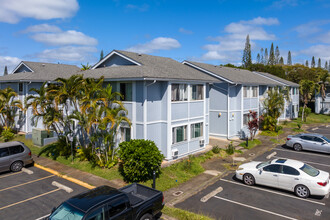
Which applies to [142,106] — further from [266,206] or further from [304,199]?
[304,199]

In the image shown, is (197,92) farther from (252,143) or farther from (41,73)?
(41,73)

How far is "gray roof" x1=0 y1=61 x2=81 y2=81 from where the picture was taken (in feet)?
80.9

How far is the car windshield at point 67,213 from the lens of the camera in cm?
698

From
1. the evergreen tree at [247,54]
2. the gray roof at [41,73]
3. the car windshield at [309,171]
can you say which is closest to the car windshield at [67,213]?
the car windshield at [309,171]

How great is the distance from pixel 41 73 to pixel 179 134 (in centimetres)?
1794

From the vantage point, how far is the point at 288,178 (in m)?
12.0

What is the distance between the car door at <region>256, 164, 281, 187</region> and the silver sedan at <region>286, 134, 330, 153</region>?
31.9 ft

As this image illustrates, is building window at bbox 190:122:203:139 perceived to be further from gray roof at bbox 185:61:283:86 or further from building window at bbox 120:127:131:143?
gray roof at bbox 185:61:283:86

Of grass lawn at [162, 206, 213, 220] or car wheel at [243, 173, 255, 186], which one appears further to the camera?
car wheel at [243, 173, 255, 186]

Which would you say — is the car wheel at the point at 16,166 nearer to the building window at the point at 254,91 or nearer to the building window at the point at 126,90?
the building window at the point at 126,90

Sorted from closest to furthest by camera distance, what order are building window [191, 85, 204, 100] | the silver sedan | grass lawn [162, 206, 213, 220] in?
1. grass lawn [162, 206, 213, 220]
2. building window [191, 85, 204, 100]
3. the silver sedan

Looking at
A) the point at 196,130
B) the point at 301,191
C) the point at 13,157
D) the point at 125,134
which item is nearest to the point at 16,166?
the point at 13,157

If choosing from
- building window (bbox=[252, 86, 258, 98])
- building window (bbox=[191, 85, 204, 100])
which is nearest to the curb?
building window (bbox=[191, 85, 204, 100])

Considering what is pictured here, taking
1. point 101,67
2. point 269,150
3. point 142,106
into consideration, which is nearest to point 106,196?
point 142,106
